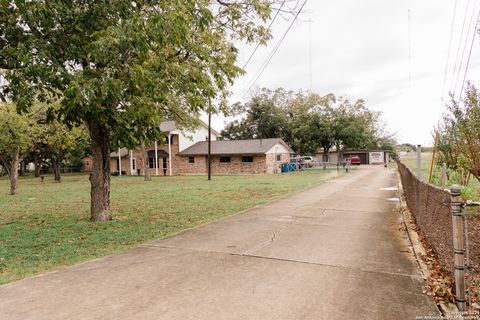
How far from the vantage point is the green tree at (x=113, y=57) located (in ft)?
22.1

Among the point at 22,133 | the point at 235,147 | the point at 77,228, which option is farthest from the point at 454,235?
the point at 235,147

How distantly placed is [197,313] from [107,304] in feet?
3.82

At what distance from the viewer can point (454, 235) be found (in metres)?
3.86

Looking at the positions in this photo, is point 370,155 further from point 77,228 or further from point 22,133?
point 77,228

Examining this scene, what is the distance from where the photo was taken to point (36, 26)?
7.84 m

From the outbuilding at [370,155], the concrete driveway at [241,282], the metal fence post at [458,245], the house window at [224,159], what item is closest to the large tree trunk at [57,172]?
the house window at [224,159]

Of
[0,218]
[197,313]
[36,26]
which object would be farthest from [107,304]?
[0,218]

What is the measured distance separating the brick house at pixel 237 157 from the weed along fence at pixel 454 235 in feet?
98.0

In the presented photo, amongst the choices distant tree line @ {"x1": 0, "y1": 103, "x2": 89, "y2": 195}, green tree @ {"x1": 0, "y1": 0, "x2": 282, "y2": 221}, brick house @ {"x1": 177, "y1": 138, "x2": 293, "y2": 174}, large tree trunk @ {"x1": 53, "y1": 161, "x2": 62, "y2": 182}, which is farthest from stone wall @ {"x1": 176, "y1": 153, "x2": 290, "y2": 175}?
green tree @ {"x1": 0, "y1": 0, "x2": 282, "y2": 221}

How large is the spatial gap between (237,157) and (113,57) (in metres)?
32.2

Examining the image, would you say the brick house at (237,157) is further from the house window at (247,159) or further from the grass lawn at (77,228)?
the grass lawn at (77,228)

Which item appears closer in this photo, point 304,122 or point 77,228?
point 77,228

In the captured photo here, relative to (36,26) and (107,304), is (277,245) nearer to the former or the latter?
(107,304)

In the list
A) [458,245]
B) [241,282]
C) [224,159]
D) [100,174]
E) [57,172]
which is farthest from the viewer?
[224,159]
